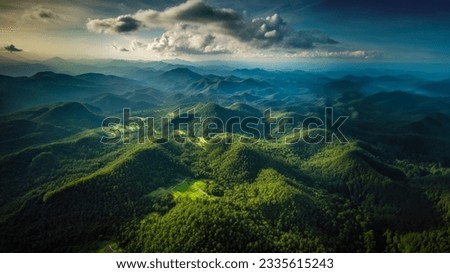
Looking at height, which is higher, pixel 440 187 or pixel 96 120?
pixel 96 120

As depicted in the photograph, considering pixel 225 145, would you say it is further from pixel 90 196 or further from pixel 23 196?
pixel 23 196

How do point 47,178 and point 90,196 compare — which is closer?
point 90,196

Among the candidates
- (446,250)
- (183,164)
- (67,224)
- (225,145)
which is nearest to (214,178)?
(183,164)

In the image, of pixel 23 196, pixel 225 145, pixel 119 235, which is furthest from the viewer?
pixel 225 145

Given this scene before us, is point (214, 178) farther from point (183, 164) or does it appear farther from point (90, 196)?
point (90, 196)

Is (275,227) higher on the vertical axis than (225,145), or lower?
lower

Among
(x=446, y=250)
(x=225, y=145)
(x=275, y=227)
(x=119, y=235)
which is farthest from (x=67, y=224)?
(x=446, y=250)
